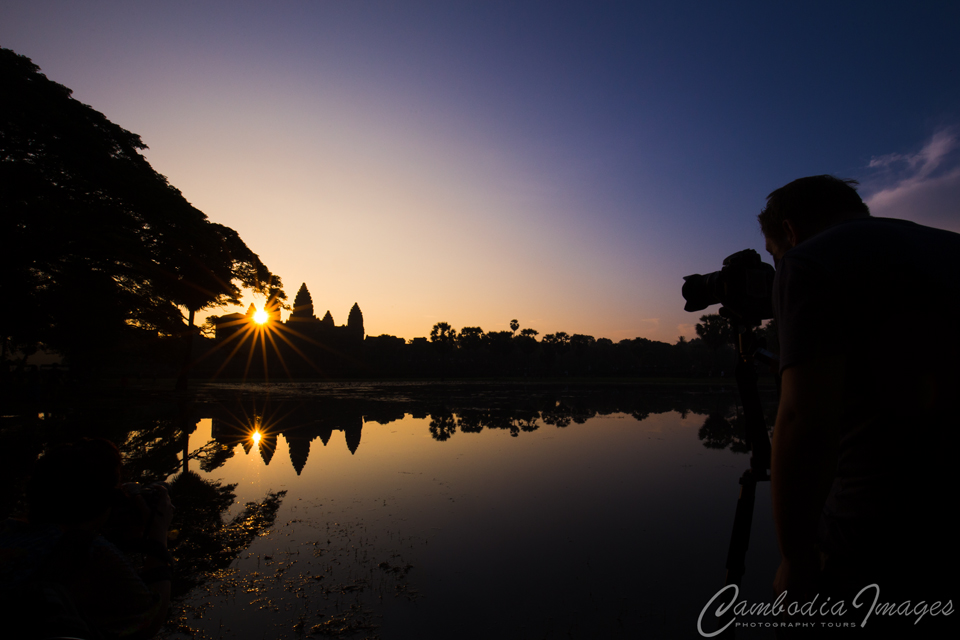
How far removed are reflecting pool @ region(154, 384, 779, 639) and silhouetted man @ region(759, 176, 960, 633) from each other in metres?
2.59

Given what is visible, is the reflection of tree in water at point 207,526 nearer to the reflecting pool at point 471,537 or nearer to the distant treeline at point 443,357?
the reflecting pool at point 471,537

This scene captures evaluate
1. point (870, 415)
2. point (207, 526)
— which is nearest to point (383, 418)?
point (207, 526)

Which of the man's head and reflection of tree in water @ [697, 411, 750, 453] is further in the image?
reflection of tree in water @ [697, 411, 750, 453]

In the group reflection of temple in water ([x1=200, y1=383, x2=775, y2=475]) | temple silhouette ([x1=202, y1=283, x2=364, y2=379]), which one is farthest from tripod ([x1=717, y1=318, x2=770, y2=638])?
temple silhouette ([x1=202, y1=283, x2=364, y2=379])

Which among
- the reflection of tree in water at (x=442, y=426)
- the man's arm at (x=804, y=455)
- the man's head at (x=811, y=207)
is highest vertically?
the man's head at (x=811, y=207)

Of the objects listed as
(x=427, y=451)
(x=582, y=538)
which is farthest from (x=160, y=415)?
(x=582, y=538)

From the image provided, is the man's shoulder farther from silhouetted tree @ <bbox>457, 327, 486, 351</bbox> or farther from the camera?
silhouetted tree @ <bbox>457, 327, 486, 351</bbox>

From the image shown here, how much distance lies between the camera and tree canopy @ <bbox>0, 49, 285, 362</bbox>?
40.8 feet

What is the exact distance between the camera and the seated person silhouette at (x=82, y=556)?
52.7 inches

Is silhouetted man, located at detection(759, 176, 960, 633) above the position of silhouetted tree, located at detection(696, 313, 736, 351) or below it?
below

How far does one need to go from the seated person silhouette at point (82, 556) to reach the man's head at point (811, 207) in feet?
9.17

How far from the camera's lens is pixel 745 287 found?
1.90 metres

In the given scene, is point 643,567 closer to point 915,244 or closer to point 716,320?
point 915,244

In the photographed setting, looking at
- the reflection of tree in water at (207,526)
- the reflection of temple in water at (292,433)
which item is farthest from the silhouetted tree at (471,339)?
the reflection of tree in water at (207,526)
